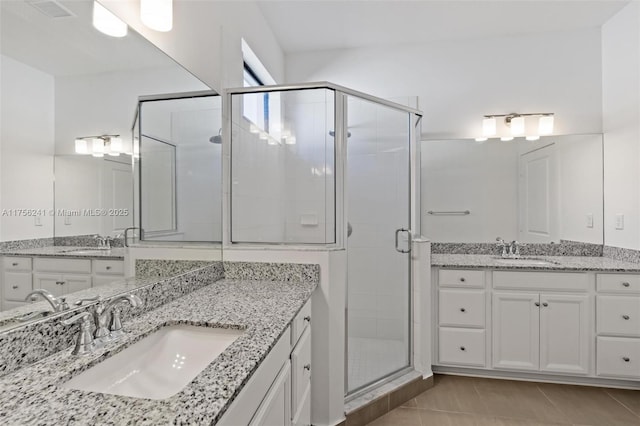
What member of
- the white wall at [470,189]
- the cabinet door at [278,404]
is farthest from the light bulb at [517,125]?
the cabinet door at [278,404]

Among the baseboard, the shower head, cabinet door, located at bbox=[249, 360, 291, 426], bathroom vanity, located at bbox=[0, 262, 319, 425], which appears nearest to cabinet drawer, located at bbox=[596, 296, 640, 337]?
the baseboard

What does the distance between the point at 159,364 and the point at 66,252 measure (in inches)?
17.3

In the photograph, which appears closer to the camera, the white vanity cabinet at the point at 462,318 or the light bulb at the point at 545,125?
the white vanity cabinet at the point at 462,318

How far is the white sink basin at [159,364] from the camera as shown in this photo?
86cm

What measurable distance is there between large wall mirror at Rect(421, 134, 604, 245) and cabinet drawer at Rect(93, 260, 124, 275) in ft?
8.12

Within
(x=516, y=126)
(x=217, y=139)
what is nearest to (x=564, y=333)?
(x=516, y=126)

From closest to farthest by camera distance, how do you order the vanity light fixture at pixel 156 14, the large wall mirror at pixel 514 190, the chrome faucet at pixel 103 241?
the chrome faucet at pixel 103 241 < the vanity light fixture at pixel 156 14 < the large wall mirror at pixel 514 190

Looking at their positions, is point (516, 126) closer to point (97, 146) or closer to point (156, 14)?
point (156, 14)

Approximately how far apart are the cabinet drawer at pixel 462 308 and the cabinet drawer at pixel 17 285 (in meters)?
2.41

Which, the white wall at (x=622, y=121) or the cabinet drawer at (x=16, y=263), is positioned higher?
the white wall at (x=622, y=121)

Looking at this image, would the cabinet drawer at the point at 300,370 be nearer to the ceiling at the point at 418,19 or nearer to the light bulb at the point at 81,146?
the light bulb at the point at 81,146

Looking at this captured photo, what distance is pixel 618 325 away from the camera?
7.59 ft

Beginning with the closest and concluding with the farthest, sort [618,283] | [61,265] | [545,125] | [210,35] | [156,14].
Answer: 1. [61,265]
2. [156,14]
3. [210,35]
4. [618,283]
5. [545,125]

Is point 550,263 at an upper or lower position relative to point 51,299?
lower
